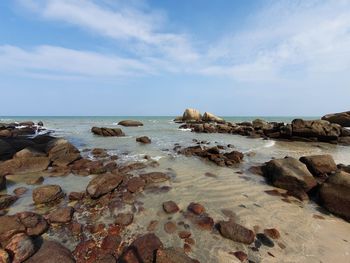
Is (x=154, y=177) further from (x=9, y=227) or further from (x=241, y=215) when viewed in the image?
(x=9, y=227)

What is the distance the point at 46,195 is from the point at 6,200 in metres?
1.03

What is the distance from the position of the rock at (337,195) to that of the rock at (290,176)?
658mm

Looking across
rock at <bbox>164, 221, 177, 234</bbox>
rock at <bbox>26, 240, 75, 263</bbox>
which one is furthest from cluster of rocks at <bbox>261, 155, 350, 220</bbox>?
rock at <bbox>26, 240, 75, 263</bbox>

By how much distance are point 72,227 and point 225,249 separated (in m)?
3.33

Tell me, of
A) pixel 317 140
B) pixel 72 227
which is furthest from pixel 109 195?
pixel 317 140

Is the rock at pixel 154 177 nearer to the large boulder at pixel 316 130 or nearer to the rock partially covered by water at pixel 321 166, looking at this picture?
the rock partially covered by water at pixel 321 166

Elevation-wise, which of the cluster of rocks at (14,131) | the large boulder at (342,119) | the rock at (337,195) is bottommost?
the cluster of rocks at (14,131)

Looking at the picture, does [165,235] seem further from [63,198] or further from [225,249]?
[63,198]

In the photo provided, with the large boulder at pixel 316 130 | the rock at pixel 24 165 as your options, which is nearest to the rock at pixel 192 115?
the large boulder at pixel 316 130

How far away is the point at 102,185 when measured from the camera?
668 centimetres

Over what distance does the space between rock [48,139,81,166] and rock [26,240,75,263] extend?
654cm

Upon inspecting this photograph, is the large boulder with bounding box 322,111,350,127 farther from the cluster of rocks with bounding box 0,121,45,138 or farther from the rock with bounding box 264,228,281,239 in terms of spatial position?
the cluster of rocks with bounding box 0,121,45,138

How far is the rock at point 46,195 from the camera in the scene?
19.4ft

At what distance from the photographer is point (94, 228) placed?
4.77 metres
